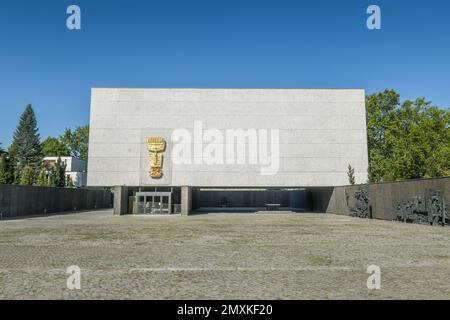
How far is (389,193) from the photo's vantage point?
78.9 feet

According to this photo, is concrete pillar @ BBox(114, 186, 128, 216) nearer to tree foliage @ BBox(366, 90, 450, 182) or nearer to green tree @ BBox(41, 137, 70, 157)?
tree foliage @ BBox(366, 90, 450, 182)

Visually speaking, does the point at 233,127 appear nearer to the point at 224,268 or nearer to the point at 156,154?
the point at 156,154

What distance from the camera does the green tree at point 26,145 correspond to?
77875 millimetres

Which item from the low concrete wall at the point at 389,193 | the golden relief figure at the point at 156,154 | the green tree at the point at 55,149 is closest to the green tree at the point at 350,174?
the low concrete wall at the point at 389,193

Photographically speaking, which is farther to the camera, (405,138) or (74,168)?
(74,168)

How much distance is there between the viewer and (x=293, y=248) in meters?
11.3

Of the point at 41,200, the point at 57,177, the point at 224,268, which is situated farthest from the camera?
the point at 57,177

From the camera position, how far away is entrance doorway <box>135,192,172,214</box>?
33.1m

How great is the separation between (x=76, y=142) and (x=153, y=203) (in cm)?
6086

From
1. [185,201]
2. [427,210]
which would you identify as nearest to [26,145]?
[185,201]

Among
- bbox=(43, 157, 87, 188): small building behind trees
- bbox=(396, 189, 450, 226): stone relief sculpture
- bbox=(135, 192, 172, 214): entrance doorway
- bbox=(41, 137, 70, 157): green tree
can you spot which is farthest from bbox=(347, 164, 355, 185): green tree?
bbox=(41, 137, 70, 157): green tree

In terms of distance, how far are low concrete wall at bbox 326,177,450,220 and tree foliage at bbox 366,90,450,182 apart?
11.8m

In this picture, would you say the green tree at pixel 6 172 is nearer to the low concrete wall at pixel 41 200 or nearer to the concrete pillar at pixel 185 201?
the low concrete wall at pixel 41 200
